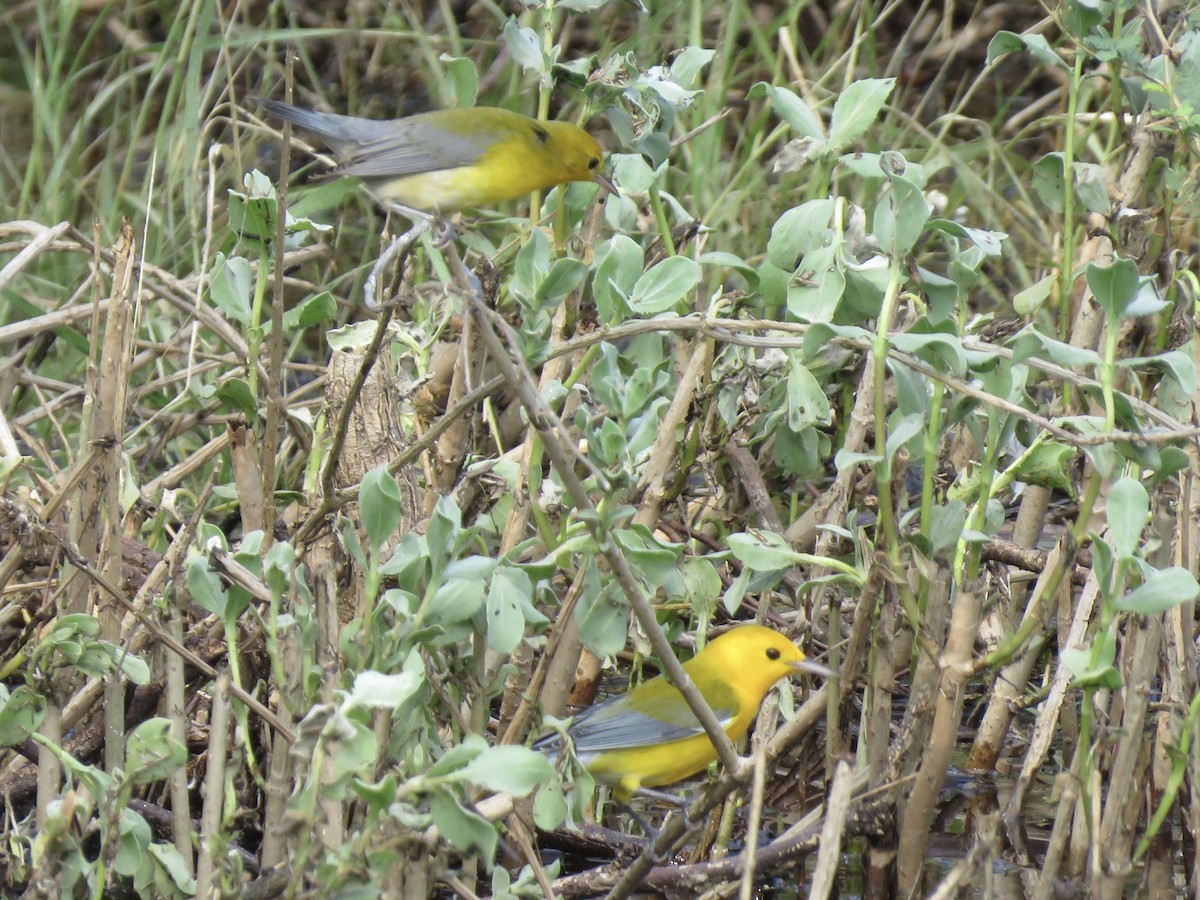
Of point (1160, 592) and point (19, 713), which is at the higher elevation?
point (1160, 592)

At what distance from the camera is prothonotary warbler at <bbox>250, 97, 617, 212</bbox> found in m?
3.96

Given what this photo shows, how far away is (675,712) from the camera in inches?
123

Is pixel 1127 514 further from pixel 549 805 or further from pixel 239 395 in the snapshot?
pixel 239 395

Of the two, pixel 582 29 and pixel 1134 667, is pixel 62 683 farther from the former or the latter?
pixel 582 29

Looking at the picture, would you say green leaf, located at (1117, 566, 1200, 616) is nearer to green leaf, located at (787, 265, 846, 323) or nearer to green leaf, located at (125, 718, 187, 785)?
green leaf, located at (787, 265, 846, 323)

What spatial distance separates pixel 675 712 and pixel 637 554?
2.92 ft

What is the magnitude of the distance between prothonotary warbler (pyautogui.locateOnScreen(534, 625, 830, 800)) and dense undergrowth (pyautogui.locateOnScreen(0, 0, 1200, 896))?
0.36 ft

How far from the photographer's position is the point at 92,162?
7.09 metres

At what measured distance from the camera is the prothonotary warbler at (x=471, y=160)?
13.0ft

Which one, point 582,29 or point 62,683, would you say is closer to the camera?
point 62,683

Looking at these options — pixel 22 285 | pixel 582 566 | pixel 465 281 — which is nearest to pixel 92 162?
pixel 22 285

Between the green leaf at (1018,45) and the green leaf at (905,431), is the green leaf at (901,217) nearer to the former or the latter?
the green leaf at (905,431)

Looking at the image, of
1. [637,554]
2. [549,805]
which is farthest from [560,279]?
[549,805]

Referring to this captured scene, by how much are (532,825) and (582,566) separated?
53cm
